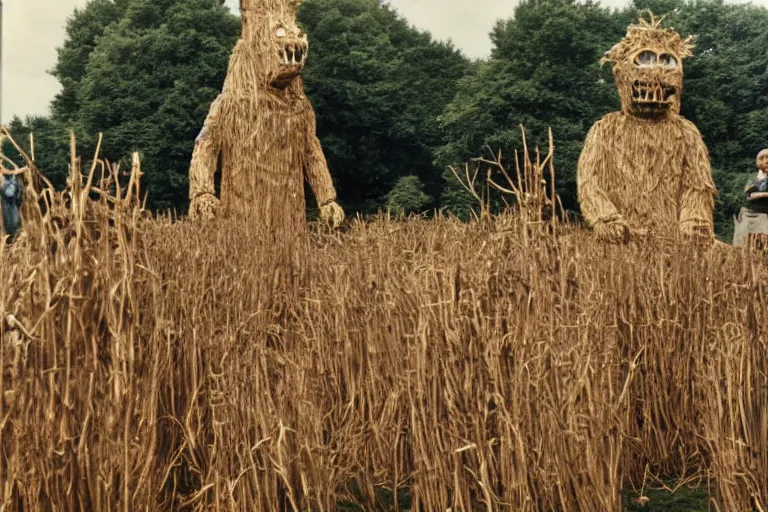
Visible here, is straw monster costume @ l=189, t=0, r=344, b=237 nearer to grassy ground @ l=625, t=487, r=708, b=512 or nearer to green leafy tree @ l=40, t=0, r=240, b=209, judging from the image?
grassy ground @ l=625, t=487, r=708, b=512

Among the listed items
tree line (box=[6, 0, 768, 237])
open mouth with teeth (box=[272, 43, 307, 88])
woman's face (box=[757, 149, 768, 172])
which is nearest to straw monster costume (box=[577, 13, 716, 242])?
woman's face (box=[757, 149, 768, 172])

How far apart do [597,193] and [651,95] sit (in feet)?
2.78

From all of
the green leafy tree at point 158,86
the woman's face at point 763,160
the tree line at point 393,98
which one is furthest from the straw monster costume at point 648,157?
the green leafy tree at point 158,86

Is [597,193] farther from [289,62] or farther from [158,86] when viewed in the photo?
[158,86]

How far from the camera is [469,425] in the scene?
317cm

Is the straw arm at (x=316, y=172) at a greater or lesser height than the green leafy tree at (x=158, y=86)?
lesser

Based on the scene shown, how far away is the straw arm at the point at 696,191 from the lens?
6.81 meters

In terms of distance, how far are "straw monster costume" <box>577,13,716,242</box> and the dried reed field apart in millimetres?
2850

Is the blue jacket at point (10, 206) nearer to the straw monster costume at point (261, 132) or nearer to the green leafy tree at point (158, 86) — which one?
the straw monster costume at point (261, 132)

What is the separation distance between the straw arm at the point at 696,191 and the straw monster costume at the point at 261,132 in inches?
104

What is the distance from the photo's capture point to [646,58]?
704 centimetres

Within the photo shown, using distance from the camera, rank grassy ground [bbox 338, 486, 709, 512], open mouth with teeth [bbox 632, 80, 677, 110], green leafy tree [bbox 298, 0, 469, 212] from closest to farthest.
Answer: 1. grassy ground [bbox 338, 486, 709, 512]
2. open mouth with teeth [bbox 632, 80, 677, 110]
3. green leafy tree [bbox 298, 0, 469, 212]

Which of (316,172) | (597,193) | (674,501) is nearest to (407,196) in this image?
(316,172)

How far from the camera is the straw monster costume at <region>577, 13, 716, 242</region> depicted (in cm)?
680
